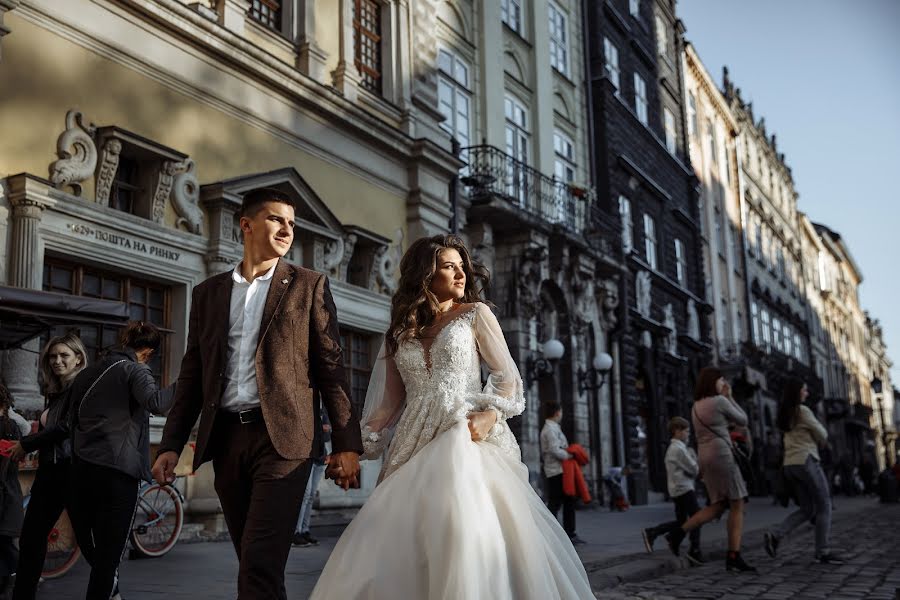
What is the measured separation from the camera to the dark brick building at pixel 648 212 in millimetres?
24812

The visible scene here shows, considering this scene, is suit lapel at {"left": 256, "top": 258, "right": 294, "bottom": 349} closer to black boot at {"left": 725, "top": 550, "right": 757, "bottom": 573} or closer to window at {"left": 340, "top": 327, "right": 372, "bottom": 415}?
black boot at {"left": 725, "top": 550, "right": 757, "bottom": 573}

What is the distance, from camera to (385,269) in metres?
15.2

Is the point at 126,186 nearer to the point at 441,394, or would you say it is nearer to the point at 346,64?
the point at 346,64

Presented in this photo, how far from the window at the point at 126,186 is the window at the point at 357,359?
13.9 ft

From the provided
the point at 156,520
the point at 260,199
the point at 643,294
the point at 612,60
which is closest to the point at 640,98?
the point at 612,60

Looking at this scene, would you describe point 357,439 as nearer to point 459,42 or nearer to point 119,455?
point 119,455

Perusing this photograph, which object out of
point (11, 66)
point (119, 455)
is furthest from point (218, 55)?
point (119, 455)

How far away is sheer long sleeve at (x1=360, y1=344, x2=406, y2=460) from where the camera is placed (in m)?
4.62

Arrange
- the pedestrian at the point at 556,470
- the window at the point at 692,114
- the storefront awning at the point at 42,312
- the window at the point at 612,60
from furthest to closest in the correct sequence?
1. the window at the point at 692,114
2. the window at the point at 612,60
3. the pedestrian at the point at 556,470
4. the storefront awning at the point at 42,312

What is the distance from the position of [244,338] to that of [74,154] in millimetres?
6966

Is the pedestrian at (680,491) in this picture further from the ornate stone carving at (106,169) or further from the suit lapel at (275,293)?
the ornate stone carving at (106,169)

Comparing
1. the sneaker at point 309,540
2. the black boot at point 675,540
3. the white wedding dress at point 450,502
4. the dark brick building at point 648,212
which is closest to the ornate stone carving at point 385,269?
the sneaker at point 309,540

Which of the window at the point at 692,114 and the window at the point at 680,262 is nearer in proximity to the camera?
the window at the point at 680,262

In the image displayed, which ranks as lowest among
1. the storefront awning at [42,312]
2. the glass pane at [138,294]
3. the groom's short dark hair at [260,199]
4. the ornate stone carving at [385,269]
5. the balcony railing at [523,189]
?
the groom's short dark hair at [260,199]
